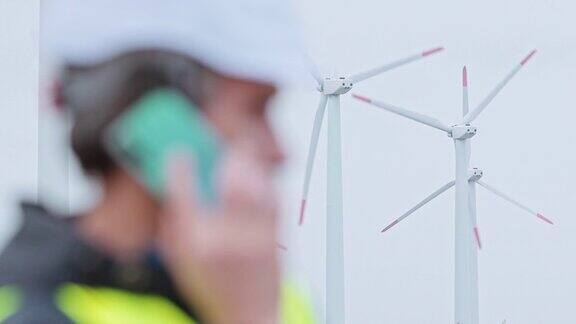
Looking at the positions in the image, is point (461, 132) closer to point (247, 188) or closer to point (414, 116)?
point (414, 116)

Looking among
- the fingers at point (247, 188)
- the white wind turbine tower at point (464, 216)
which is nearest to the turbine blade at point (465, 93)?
the white wind turbine tower at point (464, 216)

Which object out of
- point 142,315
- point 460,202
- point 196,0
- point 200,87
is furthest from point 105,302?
point 460,202

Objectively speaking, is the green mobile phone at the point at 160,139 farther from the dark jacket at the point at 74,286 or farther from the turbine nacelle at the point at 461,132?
the turbine nacelle at the point at 461,132

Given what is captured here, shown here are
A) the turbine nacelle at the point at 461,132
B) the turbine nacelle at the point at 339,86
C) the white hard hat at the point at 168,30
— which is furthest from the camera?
the turbine nacelle at the point at 461,132

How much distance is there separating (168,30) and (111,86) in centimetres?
→ 13

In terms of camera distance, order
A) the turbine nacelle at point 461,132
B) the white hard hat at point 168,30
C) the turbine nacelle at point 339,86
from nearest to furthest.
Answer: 1. the white hard hat at point 168,30
2. the turbine nacelle at point 339,86
3. the turbine nacelle at point 461,132

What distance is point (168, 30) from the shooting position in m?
1.97

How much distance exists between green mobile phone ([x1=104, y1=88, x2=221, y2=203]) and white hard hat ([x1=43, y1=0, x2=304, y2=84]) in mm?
82

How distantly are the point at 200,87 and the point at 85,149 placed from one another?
204 millimetres

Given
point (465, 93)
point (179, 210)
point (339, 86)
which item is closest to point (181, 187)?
point (179, 210)

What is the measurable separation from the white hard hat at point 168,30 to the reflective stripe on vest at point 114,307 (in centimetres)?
35

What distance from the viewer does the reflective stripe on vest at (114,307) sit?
1.98 metres

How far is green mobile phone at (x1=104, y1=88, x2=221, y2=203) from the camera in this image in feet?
6.53

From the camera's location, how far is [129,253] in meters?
2.04
